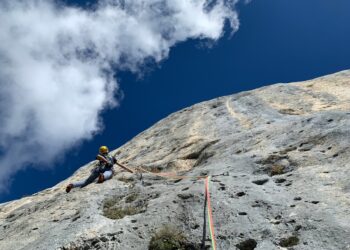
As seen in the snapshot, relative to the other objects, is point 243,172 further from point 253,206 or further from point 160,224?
point 160,224

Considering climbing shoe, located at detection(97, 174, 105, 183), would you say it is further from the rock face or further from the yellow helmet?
the yellow helmet

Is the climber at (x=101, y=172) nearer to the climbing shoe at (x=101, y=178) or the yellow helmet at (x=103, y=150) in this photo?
the climbing shoe at (x=101, y=178)

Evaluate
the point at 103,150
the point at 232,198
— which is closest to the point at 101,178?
the point at 103,150

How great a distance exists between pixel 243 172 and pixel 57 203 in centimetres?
671

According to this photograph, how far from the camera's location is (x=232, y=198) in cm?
1330

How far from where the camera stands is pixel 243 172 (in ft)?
49.9

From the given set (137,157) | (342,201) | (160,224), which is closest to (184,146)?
(137,157)

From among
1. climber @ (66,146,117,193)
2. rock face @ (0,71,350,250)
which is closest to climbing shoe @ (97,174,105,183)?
climber @ (66,146,117,193)

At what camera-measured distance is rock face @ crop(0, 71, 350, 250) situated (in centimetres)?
1145

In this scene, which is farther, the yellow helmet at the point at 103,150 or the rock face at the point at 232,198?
the yellow helmet at the point at 103,150

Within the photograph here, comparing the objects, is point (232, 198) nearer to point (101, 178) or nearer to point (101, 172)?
point (101, 178)

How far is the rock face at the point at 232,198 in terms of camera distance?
11.5 metres

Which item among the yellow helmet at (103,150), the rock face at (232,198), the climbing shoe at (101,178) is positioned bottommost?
the rock face at (232,198)

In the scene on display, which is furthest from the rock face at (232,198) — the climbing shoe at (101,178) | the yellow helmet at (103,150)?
the yellow helmet at (103,150)
